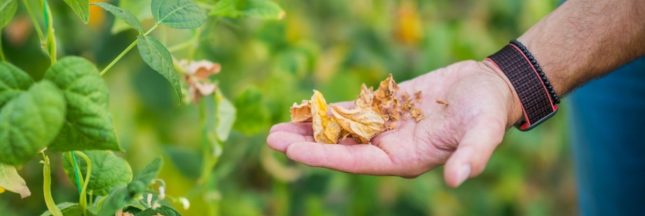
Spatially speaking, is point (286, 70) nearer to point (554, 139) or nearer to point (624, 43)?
point (624, 43)

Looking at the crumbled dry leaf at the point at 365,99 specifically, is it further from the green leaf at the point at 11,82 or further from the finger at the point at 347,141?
the green leaf at the point at 11,82

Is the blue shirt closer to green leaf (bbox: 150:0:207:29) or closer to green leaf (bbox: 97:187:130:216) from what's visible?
green leaf (bbox: 150:0:207:29)

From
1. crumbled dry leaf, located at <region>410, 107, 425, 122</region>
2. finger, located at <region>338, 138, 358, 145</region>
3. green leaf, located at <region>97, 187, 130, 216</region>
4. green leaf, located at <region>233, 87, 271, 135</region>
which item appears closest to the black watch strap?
crumbled dry leaf, located at <region>410, 107, 425, 122</region>

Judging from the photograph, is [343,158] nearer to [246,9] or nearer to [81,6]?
[246,9]

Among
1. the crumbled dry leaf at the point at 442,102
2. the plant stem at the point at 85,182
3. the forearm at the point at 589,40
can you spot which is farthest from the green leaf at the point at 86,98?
the forearm at the point at 589,40

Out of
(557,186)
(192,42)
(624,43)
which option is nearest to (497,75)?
(624,43)

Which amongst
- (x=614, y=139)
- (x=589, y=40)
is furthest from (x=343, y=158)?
(x=614, y=139)
